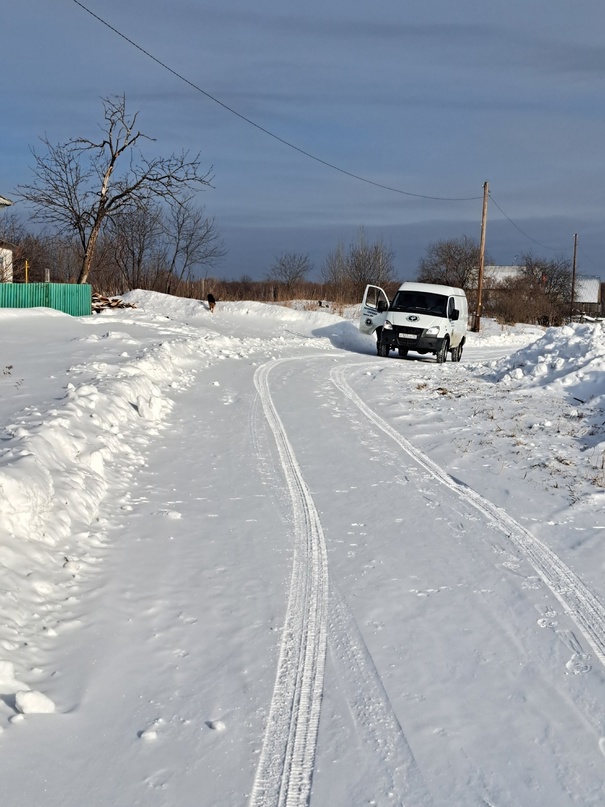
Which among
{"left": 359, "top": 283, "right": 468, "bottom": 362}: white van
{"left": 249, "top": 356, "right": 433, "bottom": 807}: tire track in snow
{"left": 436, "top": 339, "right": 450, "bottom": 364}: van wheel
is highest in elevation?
{"left": 359, "top": 283, "right": 468, "bottom": 362}: white van

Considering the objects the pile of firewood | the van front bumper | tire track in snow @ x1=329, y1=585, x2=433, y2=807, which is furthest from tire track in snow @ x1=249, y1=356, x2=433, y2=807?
the pile of firewood

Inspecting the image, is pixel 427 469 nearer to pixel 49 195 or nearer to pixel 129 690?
pixel 129 690

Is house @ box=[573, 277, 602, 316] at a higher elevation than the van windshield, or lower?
higher

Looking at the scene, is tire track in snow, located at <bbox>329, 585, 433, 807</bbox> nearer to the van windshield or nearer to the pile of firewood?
the van windshield

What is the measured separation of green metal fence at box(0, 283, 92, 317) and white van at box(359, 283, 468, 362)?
42.6ft

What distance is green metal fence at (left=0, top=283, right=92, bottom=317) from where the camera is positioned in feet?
93.9

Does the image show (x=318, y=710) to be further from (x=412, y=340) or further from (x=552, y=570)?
(x=412, y=340)

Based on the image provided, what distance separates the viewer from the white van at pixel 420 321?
905 inches

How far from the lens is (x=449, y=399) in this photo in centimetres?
1451

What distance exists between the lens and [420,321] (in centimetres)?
2303

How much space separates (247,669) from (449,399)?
35.1 feet

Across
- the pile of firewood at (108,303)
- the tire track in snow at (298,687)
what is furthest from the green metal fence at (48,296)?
the tire track in snow at (298,687)

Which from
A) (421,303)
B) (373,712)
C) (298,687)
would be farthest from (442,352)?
(373,712)

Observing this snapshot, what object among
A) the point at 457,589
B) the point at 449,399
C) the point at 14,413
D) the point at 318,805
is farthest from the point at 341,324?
the point at 318,805
